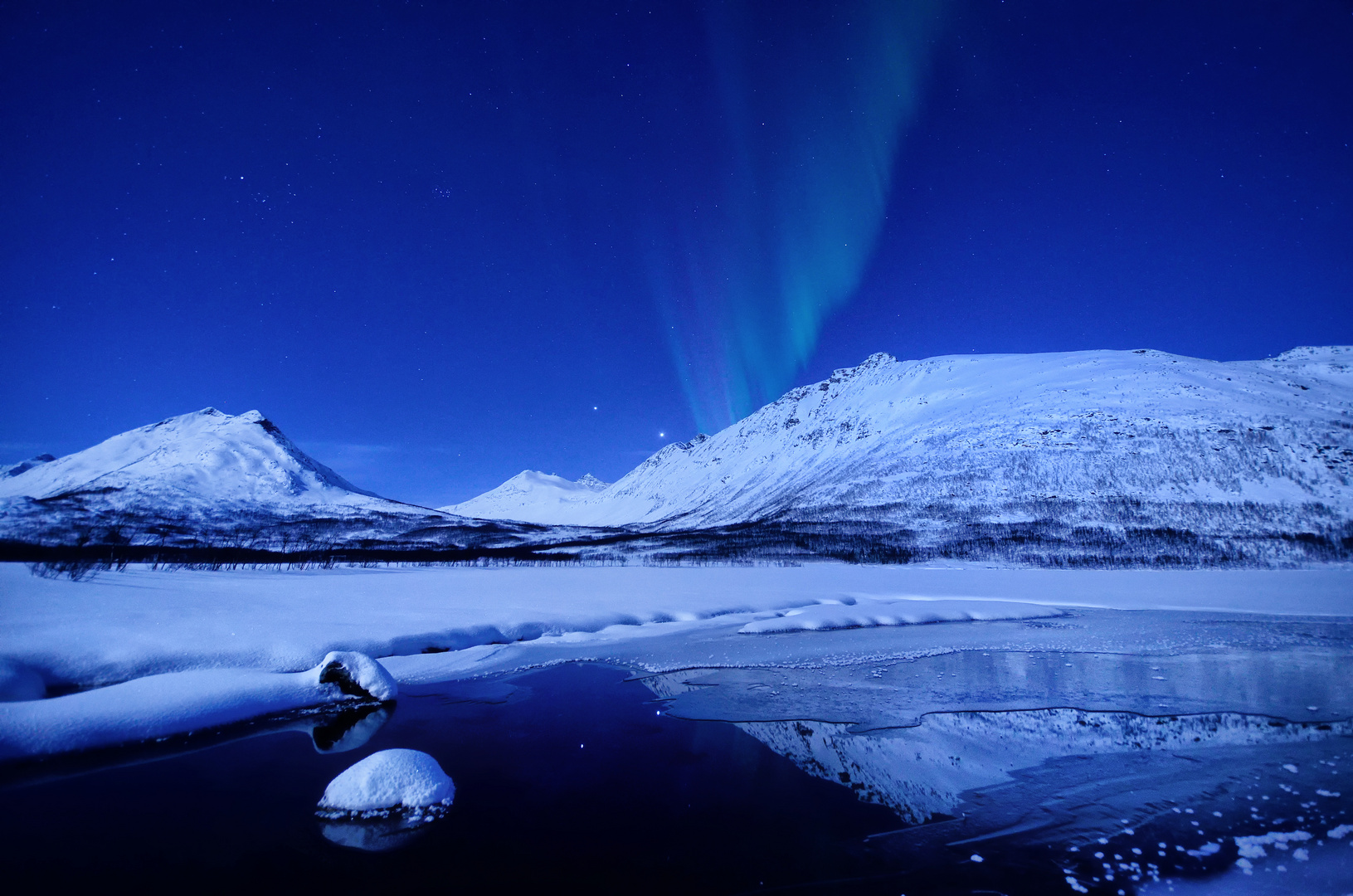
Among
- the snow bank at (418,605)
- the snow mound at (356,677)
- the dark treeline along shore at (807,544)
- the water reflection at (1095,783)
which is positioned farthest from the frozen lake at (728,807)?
the dark treeline along shore at (807,544)

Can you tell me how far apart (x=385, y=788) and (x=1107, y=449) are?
11113 centimetres

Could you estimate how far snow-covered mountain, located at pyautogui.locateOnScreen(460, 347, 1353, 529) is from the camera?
75938 millimetres

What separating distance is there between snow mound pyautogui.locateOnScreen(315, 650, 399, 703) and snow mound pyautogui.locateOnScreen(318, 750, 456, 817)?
525 cm

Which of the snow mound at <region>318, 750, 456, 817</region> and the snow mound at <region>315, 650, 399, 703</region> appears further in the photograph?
the snow mound at <region>315, 650, 399, 703</region>

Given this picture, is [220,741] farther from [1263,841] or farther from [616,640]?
[1263,841]

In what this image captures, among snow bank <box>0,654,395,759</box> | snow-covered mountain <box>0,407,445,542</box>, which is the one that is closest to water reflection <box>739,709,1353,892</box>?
snow bank <box>0,654,395,759</box>

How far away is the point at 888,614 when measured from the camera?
2673cm

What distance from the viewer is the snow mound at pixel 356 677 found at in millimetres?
12375

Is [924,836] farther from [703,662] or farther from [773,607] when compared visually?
[773,607]

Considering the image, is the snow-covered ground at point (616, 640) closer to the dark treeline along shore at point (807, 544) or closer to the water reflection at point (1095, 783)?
the water reflection at point (1095, 783)

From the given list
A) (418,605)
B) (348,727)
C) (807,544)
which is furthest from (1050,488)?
(348,727)

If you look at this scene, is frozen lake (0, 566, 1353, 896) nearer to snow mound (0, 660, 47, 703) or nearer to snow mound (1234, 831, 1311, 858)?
snow mound (1234, 831, 1311, 858)

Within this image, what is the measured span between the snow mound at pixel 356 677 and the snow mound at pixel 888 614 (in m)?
13.3

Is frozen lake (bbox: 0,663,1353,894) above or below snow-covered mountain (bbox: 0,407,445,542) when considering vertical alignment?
below
